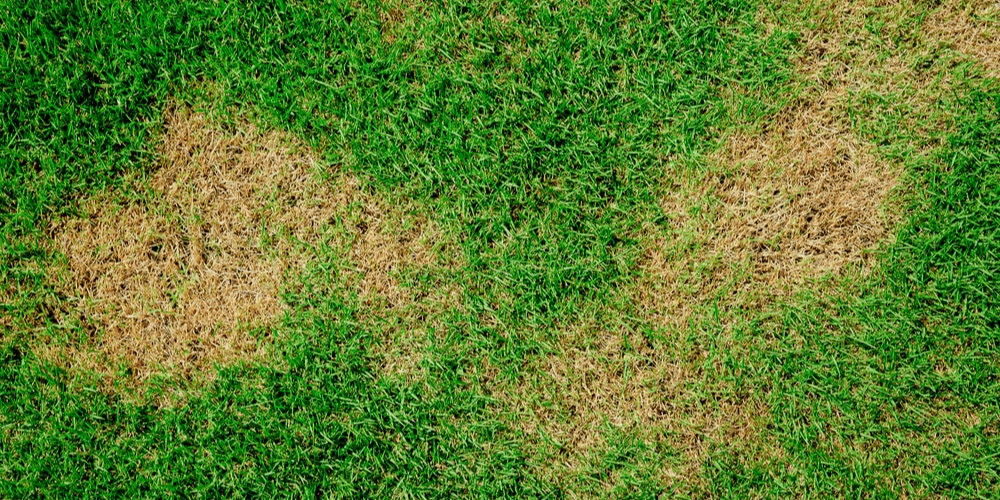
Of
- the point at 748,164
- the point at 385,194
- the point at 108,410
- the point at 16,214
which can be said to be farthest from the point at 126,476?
the point at 748,164

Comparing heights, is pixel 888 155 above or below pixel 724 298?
above

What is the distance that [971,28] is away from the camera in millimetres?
2766

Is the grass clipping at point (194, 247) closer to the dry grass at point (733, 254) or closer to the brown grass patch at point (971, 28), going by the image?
the dry grass at point (733, 254)

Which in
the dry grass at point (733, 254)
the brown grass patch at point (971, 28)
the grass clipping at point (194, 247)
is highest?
the brown grass patch at point (971, 28)

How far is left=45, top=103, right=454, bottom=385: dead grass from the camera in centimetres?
270

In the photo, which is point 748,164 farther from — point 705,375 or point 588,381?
point 588,381

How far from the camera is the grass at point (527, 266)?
103 inches

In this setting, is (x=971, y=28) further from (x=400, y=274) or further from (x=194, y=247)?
(x=194, y=247)

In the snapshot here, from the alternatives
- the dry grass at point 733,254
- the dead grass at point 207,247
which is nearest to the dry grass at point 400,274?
the dead grass at point 207,247

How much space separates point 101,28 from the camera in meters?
2.80

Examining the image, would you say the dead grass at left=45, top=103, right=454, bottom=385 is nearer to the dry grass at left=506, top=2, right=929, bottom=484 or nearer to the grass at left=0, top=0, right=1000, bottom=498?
the grass at left=0, top=0, right=1000, bottom=498

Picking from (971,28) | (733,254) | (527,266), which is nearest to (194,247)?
(527,266)

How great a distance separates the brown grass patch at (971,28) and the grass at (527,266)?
1.2 inches

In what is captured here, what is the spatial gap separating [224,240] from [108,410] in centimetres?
84
